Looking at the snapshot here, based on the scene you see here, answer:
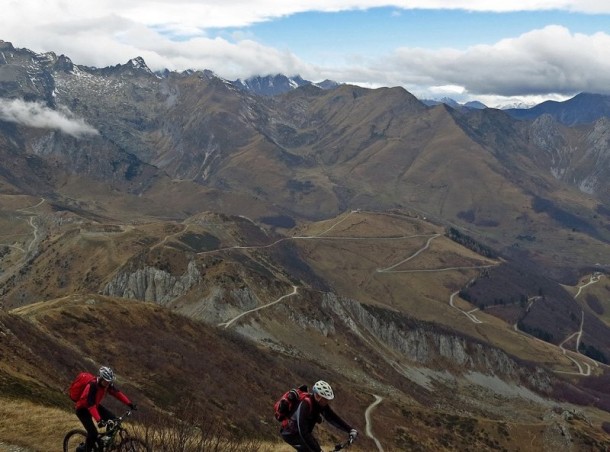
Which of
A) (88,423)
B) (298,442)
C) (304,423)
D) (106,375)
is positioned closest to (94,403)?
(88,423)

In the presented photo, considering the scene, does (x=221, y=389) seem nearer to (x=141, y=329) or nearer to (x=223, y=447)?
(x=141, y=329)

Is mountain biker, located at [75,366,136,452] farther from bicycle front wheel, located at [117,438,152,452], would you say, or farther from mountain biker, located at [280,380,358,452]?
mountain biker, located at [280,380,358,452]

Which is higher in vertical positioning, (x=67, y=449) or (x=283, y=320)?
(x=67, y=449)

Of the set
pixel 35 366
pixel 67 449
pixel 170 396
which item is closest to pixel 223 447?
pixel 67 449

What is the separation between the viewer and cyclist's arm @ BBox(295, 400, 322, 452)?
22.8 metres

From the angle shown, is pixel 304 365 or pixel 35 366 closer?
pixel 35 366

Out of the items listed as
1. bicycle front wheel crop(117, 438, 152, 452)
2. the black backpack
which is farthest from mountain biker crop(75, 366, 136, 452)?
the black backpack

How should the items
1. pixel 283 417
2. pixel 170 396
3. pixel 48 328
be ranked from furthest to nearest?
pixel 48 328, pixel 170 396, pixel 283 417

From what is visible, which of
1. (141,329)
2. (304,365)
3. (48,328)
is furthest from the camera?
(304,365)

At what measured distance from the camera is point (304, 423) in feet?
74.9

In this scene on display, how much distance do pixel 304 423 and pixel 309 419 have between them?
0.34 metres

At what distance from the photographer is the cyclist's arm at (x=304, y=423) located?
22.8m

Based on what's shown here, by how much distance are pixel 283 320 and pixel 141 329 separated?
3459 inches

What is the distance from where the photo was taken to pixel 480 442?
125562 millimetres
